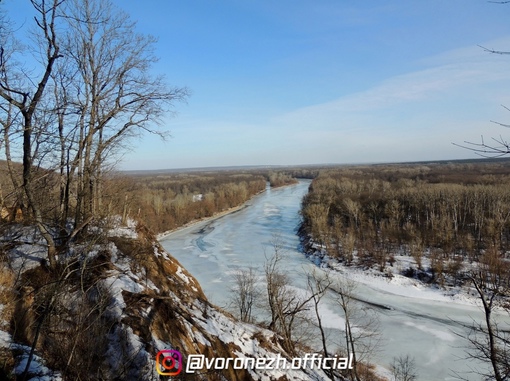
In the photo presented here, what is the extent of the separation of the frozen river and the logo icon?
8657mm

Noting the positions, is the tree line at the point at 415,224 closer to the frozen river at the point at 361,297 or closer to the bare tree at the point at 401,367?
the frozen river at the point at 361,297

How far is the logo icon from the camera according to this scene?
5.20 m

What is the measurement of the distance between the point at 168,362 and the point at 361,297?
18.1 m

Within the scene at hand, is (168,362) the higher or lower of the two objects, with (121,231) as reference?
lower

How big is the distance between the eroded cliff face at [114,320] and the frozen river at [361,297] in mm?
7451

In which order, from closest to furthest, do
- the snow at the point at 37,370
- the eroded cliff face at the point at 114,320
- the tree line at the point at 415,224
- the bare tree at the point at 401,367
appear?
the snow at the point at 37,370
the eroded cliff face at the point at 114,320
the bare tree at the point at 401,367
the tree line at the point at 415,224

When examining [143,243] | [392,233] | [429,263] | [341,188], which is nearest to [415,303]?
[429,263]

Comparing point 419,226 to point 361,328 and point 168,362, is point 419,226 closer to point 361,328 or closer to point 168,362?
point 361,328

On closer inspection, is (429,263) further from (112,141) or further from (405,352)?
(112,141)

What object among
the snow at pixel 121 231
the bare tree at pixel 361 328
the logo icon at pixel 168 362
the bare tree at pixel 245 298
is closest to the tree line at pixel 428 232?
the bare tree at pixel 361 328

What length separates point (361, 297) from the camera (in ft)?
68.9

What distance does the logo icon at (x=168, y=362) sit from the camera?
5.20m

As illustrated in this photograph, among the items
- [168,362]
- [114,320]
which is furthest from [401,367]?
[114,320]

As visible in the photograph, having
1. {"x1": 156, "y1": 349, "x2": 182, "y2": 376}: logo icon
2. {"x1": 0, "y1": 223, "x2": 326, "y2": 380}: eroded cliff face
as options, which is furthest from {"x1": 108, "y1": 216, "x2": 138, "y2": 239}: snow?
{"x1": 156, "y1": 349, "x2": 182, "y2": 376}: logo icon
